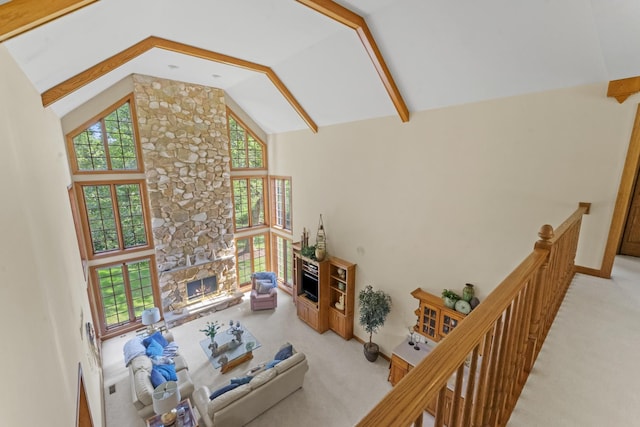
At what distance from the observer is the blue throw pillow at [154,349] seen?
211 inches

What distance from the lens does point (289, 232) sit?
328 inches

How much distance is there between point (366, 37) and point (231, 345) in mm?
6508

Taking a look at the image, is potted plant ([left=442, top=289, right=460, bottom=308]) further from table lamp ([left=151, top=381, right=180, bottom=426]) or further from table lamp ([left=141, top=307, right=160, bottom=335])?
table lamp ([left=141, top=307, right=160, bottom=335])

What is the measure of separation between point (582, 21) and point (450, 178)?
221 centimetres

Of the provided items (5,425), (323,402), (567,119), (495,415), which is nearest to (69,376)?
(5,425)

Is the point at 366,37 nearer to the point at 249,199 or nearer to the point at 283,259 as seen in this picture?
the point at 249,199

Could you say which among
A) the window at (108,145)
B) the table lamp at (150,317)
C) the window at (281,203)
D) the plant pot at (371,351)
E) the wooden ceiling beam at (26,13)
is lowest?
the plant pot at (371,351)

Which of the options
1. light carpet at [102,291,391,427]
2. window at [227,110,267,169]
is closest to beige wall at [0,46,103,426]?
light carpet at [102,291,391,427]

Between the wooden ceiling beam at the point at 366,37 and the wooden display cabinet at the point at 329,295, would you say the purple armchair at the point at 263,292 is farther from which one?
the wooden ceiling beam at the point at 366,37

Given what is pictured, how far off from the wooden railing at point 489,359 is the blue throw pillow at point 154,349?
5.84 m

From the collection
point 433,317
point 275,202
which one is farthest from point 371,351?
point 275,202

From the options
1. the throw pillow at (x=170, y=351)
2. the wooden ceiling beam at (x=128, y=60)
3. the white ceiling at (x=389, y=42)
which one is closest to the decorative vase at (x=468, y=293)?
the white ceiling at (x=389, y=42)

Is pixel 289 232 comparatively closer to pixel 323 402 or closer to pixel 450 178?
pixel 323 402

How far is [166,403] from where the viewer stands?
398cm
